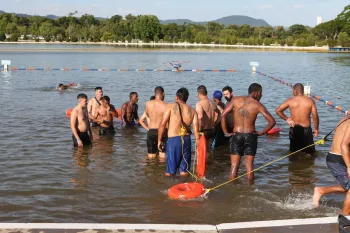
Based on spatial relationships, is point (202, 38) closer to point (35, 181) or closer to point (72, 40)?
point (72, 40)

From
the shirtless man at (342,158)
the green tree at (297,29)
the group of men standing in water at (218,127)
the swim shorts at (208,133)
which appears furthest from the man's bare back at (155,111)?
the green tree at (297,29)

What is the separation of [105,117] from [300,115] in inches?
210

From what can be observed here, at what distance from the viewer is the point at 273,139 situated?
12445mm

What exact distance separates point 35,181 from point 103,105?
4076 mm

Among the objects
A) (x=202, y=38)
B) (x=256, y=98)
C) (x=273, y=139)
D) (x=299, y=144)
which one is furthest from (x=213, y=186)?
(x=202, y=38)

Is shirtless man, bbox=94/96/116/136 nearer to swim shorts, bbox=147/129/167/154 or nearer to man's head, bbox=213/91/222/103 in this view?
swim shorts, bbox=147/129/167/154

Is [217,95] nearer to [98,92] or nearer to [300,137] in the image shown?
[300,137]

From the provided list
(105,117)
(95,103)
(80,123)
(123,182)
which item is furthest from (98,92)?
(123,182)

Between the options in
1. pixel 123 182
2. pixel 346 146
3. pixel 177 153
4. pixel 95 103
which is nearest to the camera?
pixel 346 146

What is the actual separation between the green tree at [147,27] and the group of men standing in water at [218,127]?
127 m

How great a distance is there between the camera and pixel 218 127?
10875mm

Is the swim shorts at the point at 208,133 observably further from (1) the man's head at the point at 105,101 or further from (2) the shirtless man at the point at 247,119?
(1) the man's head at the point at 105,101

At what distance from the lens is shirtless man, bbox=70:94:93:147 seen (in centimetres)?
1037

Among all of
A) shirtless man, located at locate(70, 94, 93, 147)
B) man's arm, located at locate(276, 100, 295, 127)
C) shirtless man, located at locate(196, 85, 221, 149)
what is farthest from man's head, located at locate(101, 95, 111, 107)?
man's arm, located at locate(276, 100, 295, 127)
